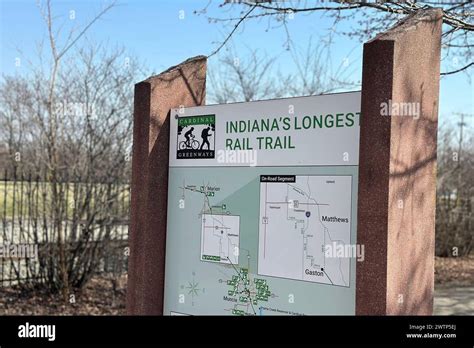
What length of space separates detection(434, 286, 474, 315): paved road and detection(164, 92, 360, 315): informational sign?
6.36 m

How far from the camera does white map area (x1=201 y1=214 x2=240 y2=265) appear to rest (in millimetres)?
3658

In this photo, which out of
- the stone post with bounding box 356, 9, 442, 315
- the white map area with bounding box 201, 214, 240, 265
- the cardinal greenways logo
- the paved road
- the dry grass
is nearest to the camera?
the stone post with bounding box 356, 9, 442, 315

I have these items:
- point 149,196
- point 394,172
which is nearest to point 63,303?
point 149,196

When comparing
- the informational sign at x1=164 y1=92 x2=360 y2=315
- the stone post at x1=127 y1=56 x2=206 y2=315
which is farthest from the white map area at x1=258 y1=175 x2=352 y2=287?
the stone post at x1=127 y1=56 x2=206 y2=315

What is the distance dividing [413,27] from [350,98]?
1.64ft

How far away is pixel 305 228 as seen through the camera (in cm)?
331

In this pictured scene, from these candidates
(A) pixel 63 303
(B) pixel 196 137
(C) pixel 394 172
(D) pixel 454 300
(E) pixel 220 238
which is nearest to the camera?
(C) pixel 394 172

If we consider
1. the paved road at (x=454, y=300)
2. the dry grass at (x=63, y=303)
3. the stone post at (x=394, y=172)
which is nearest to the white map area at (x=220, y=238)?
the stone post at (x=394, y=172)

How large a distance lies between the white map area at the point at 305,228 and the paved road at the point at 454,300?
6.51 m

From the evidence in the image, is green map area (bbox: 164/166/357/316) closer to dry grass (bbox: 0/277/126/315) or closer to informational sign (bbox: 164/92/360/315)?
informational sign (bbox: 164/92/360/315)

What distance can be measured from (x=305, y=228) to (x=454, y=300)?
7.66 metres

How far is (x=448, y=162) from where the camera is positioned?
1417 centimetres

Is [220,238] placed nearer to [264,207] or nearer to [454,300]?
[264,207]

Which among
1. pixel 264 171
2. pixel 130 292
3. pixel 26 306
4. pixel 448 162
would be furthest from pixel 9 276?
pixel 448 162
